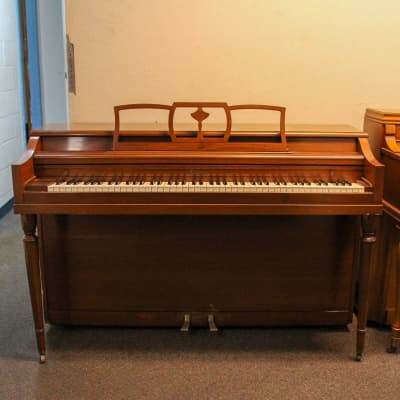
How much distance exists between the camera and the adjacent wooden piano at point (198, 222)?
79.0 inches

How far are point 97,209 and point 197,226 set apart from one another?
48 centimetres

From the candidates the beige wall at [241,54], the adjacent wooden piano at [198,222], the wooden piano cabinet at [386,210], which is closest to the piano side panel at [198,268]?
the adjacent wooden piano at [198,222]

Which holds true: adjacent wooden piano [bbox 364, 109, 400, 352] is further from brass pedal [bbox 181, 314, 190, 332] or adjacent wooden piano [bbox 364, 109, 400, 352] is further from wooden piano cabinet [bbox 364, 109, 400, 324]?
brass pedal [bbox 181, 314, 190, 332]

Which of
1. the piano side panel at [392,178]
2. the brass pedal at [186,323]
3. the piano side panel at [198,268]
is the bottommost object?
the brass pedal at [186,323]

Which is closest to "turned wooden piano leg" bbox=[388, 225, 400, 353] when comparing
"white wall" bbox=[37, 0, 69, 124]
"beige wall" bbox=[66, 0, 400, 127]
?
"beige wall" bbox=[66, 0, 400, 127]

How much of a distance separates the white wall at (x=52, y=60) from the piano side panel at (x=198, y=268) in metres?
3.28

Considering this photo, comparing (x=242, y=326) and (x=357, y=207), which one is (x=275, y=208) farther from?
(x=242, y=326)

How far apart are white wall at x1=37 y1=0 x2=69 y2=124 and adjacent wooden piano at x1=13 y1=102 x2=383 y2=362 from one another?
3.29 m

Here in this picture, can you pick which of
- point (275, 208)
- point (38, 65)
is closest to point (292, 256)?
point (275, 208)

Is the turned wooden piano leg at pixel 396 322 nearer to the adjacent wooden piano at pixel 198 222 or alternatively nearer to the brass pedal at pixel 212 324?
the adjacent wooden piano at pixel 198 222

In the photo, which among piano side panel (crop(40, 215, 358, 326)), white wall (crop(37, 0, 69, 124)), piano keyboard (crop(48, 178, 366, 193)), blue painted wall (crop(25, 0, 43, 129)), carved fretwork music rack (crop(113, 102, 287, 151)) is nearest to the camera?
piano keyboard (crop(48, 178, 366, 193))

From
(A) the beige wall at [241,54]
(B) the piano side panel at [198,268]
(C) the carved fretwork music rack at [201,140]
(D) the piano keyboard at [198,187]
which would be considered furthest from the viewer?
(A) the beige wall at [241,54]

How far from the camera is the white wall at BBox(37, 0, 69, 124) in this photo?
17.6 feet

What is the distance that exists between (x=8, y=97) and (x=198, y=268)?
2760mm
